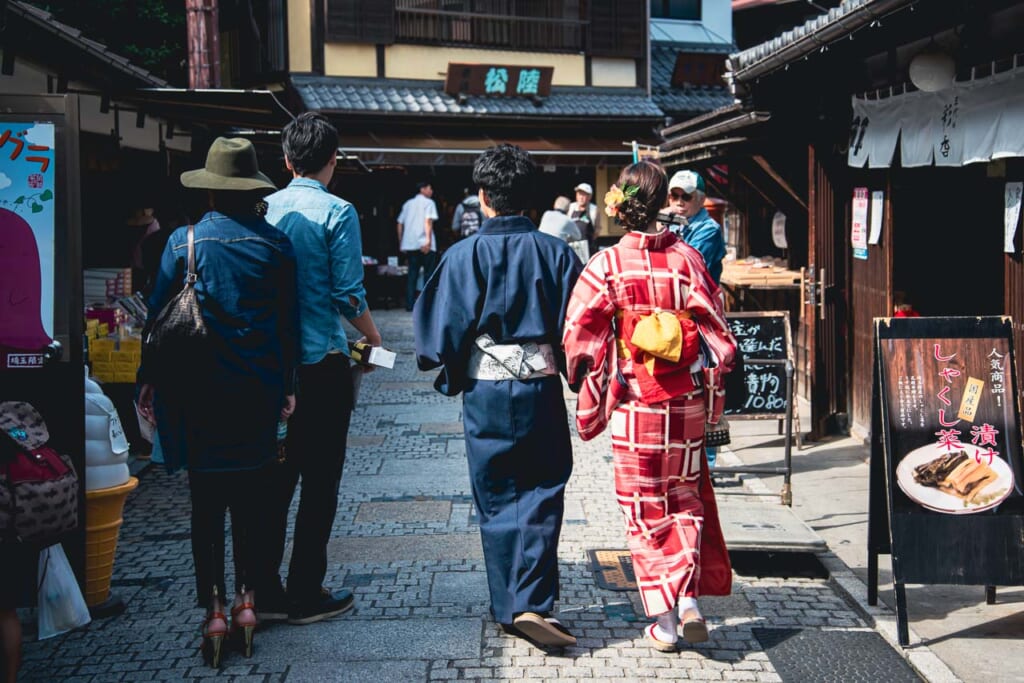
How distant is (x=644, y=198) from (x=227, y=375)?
1.92m

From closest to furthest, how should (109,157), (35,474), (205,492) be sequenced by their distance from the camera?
(35,474) → (205,492) → (109,157)

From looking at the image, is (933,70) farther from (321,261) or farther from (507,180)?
(321,261)

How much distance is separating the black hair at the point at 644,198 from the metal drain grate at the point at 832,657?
195cm

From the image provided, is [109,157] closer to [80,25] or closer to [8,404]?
[80,25]

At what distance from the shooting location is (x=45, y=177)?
470cm

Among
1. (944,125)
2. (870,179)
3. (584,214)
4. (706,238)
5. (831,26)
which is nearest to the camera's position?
(831,26)

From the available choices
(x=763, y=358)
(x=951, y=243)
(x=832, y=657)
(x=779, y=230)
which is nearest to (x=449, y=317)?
(x=832, y=657)

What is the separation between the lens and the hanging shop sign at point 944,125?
6109 millimetres

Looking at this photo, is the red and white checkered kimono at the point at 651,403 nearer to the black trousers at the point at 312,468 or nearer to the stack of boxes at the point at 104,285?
the black trousers at the point at 312,468

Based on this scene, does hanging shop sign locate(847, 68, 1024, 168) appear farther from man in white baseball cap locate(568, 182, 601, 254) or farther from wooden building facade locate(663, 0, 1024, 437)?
man in white baseball cap locate(568, 182, 601, 254)

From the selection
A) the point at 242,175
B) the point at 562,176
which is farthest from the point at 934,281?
the point at 562,176

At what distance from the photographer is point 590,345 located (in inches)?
180

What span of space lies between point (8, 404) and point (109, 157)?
21.7 ft

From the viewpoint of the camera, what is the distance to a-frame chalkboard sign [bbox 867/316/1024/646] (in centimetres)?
474
